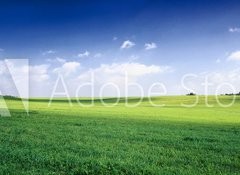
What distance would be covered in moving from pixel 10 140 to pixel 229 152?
12.3m

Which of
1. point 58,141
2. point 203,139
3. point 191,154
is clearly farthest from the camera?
point 203,139

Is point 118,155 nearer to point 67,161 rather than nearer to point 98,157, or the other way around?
point 98,157

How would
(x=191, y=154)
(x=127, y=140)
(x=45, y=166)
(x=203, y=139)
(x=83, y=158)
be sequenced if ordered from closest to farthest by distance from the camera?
(x=45, y=166), (x=83, y=158), (x=191, y=154), (x=127, y=140), (x=203, y=139)

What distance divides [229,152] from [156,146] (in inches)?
152

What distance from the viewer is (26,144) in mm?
16547

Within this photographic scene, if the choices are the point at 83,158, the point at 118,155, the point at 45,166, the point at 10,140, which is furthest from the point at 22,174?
the point at 10,140

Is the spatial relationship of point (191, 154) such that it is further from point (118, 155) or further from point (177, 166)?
point (118, 155)

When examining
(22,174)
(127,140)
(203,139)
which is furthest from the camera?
(203,139)

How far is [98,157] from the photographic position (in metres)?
13.5

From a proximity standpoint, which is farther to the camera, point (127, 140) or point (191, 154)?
point (127, 140)

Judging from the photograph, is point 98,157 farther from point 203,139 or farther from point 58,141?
point 203,139

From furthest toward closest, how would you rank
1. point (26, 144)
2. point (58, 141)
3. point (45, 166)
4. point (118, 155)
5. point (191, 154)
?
point (58, 141)
point (26, 144)
point (191, 154)
point (118, 155)
point (45, 166)

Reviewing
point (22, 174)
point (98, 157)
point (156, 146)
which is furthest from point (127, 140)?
point (22, 174)

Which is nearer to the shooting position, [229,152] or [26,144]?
[229,152]
